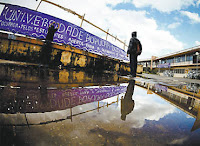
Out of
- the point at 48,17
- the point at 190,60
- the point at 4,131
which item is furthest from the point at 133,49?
the point at 190,60

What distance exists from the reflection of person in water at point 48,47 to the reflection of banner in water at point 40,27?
0.50 ft

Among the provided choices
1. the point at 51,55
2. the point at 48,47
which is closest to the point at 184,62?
the point at 51,55

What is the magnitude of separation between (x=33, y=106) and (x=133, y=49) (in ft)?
18.1

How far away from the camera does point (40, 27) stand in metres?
4.78

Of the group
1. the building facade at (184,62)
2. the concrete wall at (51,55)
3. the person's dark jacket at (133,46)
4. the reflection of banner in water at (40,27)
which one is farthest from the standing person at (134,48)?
the building facade at (184,62)

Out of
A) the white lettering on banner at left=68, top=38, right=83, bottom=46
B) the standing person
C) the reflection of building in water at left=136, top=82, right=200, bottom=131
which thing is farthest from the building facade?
the reflection of building in water at left=136, top=82, right=200, bottom=131

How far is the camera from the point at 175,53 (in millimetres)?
30766

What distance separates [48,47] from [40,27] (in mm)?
943

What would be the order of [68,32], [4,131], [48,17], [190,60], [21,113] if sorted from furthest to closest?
[190,60]
[68,32]
[48,17]
[21,113]
[4,131]

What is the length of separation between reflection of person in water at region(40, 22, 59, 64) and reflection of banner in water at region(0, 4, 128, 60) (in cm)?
15

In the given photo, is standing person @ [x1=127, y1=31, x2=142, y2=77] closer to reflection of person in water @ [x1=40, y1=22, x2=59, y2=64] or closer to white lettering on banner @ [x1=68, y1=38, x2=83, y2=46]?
white lettering on banner @ [x1=68, y1=38, x2=83, y2=46]

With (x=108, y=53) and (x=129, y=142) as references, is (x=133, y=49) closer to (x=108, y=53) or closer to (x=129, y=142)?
(x=108, y=53)

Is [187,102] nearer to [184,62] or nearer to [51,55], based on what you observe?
[51,55]

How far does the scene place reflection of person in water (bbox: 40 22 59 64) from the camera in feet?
15.4
